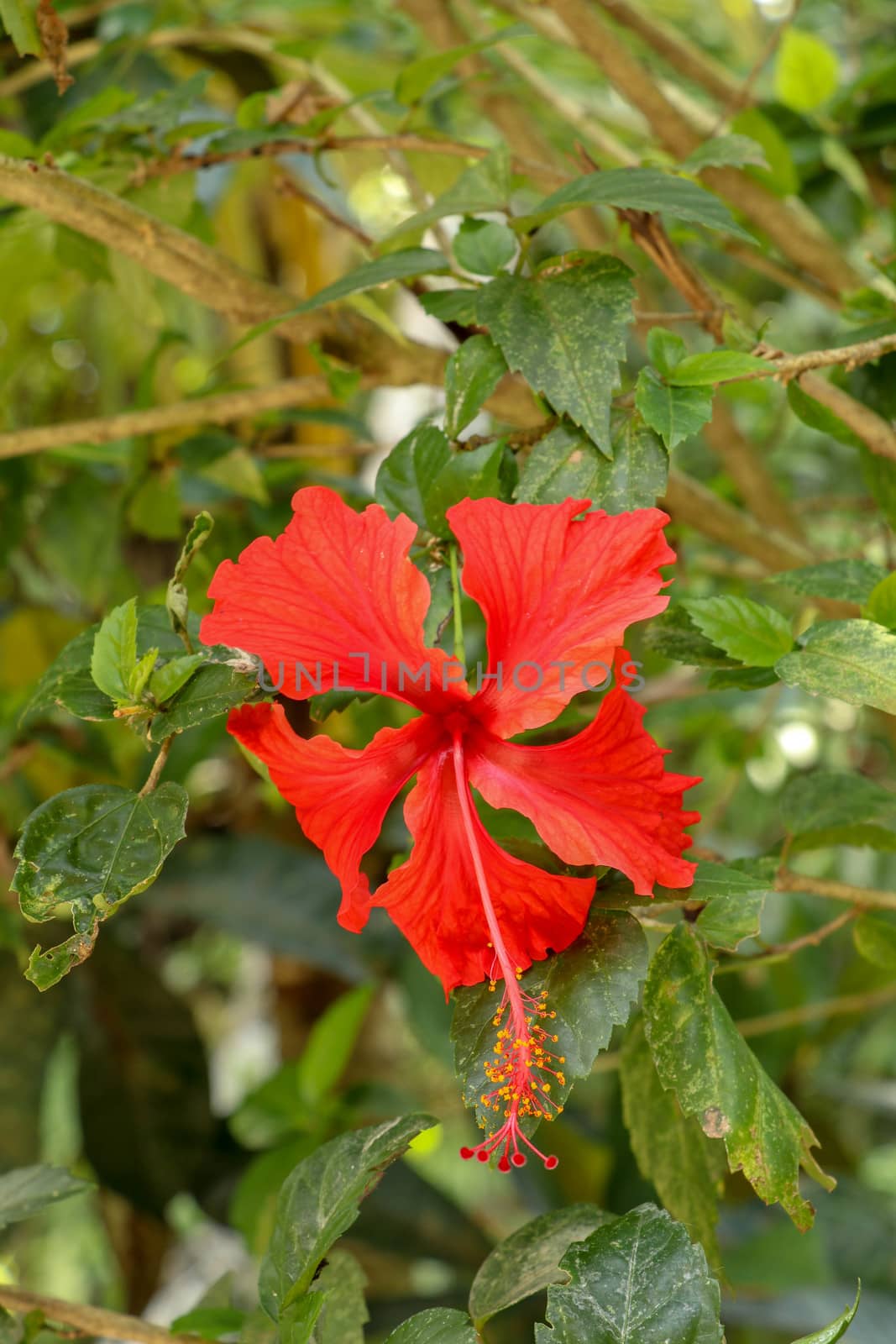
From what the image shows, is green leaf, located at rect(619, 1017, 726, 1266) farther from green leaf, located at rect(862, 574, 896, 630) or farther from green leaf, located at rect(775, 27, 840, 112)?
green leaf, located at rect(775, 27, 840, 112)

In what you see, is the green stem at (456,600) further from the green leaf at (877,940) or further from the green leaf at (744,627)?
the green leaf at (877,940)

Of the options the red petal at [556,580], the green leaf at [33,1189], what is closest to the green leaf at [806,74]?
the red petal at [556,580]

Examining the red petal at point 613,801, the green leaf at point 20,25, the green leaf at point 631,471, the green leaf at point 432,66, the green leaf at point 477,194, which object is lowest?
the red petal at point 613,801

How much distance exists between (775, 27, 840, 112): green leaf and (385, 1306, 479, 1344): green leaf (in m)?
0.91

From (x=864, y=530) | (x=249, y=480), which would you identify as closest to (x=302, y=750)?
(x=249, y=480)

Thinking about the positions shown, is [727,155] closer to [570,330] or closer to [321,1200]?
[570,330]

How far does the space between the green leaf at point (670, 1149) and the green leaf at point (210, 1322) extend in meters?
0.23

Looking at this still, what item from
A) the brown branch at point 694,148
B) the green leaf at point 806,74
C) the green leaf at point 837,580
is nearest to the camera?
the green leaf at point 837,580

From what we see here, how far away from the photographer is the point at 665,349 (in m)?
0.52

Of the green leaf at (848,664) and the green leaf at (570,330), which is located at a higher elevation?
the green leaf at (570,330)

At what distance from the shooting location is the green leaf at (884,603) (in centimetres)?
51

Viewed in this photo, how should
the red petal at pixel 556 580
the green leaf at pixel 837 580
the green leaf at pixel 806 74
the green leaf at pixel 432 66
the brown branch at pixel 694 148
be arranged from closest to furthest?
the red petal at pixel 556 580 < the green leaf at pixel 837 580 < the green leaf at pixel 432 66 < the brown branch at pixel 694 148 < the green leaf at pixel 806 74

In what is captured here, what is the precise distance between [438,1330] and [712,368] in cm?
41

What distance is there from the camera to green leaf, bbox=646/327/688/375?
0.52 meters
